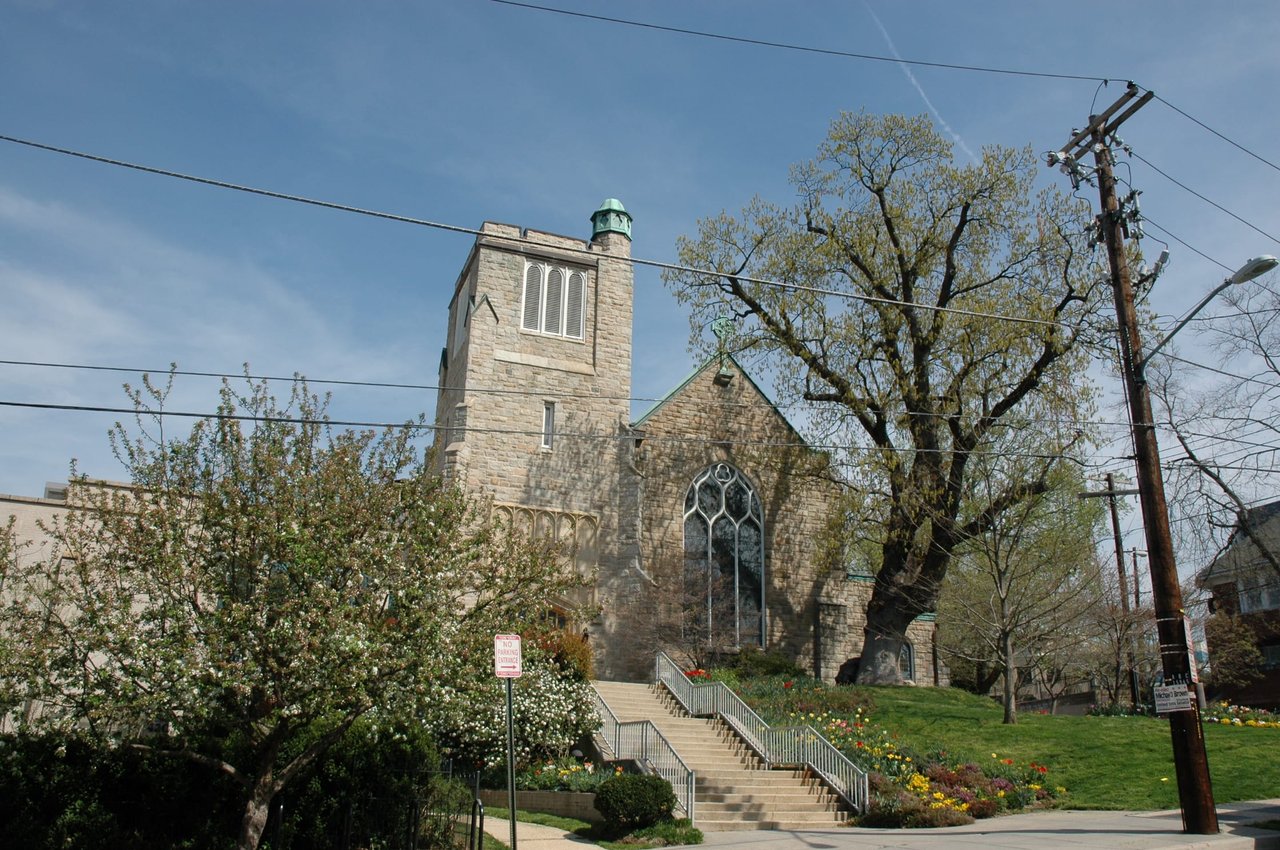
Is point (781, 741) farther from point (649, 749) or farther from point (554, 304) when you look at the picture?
point (554, 304)

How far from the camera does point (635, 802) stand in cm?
1390

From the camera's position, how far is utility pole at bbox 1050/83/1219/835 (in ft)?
40.7

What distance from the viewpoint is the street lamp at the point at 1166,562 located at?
1237cm

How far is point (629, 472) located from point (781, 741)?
1286 centimetres

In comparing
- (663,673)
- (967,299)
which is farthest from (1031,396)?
(663,673)

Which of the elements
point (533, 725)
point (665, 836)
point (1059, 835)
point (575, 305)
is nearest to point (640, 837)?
point (665, 836)

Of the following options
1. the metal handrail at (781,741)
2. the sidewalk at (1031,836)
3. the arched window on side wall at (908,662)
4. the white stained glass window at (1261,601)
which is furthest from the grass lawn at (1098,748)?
the white stained glass window at (1261,601)

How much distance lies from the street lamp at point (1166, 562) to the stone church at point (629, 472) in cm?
1406

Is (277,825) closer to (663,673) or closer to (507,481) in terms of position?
(663,673)

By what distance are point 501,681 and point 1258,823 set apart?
1018cm

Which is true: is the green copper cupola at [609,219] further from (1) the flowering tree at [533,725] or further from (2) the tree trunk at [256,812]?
(2) the tree trunk at [256,812]

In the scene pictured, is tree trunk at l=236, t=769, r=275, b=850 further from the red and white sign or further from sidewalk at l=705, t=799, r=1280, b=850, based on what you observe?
sidewalk at l=705, t=799, r=1280, b=850

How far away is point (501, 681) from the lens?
14.4m

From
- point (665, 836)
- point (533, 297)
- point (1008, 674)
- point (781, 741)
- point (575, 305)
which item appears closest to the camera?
point (665, 836)
